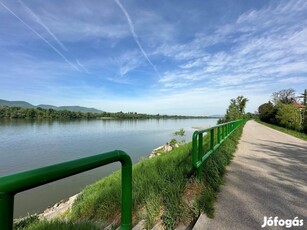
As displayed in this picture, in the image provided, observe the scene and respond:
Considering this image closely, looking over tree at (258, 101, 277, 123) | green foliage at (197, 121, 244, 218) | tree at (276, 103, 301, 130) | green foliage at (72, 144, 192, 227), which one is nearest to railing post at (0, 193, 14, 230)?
green foliage at (72, 144, 192, 227)

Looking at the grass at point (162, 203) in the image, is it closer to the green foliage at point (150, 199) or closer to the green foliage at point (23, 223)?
the green foliage at point (150, 199)

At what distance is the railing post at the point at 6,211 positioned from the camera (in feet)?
3.37

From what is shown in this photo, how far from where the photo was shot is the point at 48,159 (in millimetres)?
18375

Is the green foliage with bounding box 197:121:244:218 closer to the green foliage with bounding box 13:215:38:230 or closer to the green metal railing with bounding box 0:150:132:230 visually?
the green metal railing with bounding box 0:150:132:230

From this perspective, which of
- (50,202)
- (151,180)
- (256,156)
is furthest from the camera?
(50,202)

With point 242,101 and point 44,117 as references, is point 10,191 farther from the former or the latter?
point 44,117

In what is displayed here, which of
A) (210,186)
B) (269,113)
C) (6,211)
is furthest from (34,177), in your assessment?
(269,113)

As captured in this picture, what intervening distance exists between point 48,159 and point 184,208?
58.5ft

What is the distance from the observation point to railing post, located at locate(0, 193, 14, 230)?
103 centimetres

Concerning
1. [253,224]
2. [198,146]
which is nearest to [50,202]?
[198,146]

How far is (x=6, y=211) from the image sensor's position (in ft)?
3.46

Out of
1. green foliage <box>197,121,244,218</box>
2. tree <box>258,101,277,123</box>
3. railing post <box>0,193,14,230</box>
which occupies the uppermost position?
tree <box>258,101,277,123</box>

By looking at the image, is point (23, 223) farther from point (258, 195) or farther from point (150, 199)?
point (258, 195)

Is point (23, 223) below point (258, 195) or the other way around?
below
